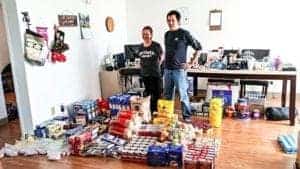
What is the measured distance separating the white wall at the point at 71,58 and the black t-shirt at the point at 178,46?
153 centimetres

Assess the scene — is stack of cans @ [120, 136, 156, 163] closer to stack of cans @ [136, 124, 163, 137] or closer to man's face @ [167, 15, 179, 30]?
stack of cans @ [136, 124, 163, 137]

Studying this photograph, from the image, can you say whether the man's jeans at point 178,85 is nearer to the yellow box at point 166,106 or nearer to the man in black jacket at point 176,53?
the man in black jacket at point 176,53

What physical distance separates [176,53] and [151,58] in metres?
0.40

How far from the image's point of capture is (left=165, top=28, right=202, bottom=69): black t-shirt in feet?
12.5

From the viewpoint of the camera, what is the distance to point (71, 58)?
14.6 ft

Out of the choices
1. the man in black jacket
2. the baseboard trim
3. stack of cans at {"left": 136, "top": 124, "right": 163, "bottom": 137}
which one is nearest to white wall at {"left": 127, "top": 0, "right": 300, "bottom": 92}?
the man in black jacket

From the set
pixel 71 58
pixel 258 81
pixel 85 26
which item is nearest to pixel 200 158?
pixel 258 81

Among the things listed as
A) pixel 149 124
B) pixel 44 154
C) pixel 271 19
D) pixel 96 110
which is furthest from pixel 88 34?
pixel 271 19

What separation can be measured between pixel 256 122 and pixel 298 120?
54 centimetres

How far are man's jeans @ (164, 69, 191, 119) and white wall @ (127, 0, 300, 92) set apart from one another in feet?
6.40

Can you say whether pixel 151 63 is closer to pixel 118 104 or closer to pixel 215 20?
pixel 118 104

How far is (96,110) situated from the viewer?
4.37 m

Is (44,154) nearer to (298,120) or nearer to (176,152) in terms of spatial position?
(176,152)

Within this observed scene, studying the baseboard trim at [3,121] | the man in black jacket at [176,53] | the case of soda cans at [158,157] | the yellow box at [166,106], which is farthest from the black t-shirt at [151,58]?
the baseboard trim at [3,121]
